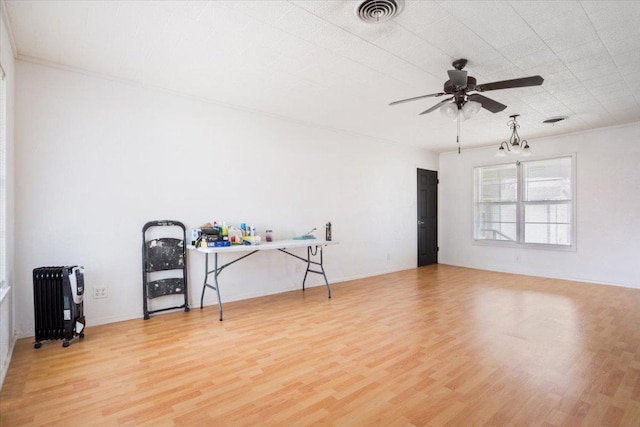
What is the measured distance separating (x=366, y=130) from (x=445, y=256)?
3776 mm

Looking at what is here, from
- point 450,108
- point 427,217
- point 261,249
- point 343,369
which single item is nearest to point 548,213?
point 427,217

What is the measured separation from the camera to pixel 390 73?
3.35 meters

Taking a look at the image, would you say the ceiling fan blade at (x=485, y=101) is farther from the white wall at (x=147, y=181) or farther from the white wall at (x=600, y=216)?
the white wall at (x=600, y=216)

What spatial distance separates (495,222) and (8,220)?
24.6 ft

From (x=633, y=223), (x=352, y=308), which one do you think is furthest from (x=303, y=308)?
(x=633, y=223)

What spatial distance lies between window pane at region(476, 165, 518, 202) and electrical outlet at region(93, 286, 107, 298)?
6.88 meters

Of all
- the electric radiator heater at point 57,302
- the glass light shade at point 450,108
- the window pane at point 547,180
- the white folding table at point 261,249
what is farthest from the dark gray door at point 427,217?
the electric radiator heater at point 57,302

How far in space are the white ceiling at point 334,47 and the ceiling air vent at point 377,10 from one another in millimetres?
87

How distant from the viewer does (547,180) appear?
617 cm

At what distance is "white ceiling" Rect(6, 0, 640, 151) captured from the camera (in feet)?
7.67

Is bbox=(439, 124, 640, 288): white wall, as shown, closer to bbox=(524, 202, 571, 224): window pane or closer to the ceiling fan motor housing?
bbox=(524, 202, 571, 224): window pane

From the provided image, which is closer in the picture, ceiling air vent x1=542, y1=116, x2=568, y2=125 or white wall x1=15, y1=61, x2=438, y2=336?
white wall x1=15, y1=61, x2=438, y2=336

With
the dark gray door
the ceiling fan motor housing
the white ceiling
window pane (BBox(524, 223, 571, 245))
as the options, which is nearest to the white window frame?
the white ceiling

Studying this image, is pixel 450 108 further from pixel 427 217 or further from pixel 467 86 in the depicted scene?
pixel 427 217
